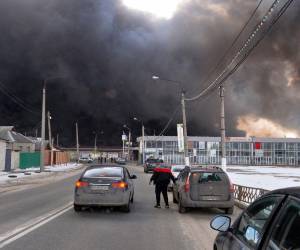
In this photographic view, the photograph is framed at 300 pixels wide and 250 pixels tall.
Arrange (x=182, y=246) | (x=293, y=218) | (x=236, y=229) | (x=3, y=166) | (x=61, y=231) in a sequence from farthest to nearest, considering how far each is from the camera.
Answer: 1. (x=3, y=166)
2. (x=61, y=231)
3. (x=182, y=246)
4. (x=236, y=229)
5. (x=293, y=218)

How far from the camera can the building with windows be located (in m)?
110

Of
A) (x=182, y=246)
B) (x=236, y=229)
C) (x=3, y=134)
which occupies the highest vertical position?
(x=3, y=134)

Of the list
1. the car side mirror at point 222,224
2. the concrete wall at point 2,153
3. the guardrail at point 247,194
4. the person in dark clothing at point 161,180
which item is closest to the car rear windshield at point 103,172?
the person in dark clothing at point 161,180

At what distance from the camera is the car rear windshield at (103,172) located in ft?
45.7

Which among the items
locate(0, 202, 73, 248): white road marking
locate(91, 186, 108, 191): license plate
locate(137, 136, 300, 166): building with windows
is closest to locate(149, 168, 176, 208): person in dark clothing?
locate(91, 186, 108, 191): license plate

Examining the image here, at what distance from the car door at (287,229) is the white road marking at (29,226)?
19.6ft

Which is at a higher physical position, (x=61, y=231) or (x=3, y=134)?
(x=3, y=134)

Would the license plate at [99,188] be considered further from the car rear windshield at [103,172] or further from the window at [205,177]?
the window at [205,177]

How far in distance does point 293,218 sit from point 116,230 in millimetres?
7565

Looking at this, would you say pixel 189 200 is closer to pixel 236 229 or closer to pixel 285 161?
pixel 236 229

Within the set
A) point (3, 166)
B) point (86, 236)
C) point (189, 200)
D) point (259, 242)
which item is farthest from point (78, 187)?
point (3, 166)

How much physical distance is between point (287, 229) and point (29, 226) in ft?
27.5

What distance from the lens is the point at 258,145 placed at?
113m

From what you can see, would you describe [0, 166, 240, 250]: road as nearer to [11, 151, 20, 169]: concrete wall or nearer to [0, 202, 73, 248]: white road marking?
[0, 202, 73, 248]: white road marking
